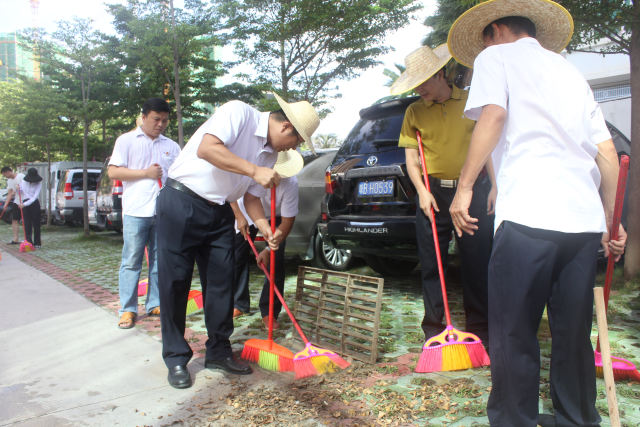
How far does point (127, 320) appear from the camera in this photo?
438 centimetres

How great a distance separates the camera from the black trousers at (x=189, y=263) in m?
3.11

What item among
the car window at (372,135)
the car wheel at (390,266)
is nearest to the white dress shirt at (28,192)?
the car wheel at (390,266)

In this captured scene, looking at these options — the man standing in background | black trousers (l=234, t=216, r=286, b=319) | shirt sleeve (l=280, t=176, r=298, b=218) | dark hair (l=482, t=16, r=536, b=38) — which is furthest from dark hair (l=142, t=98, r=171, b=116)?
dark hair (l=482, t=16, r=536, b=38)

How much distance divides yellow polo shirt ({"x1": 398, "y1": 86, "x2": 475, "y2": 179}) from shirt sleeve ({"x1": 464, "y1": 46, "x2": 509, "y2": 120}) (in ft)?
3.69

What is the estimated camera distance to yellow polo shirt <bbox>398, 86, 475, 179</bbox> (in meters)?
3.15

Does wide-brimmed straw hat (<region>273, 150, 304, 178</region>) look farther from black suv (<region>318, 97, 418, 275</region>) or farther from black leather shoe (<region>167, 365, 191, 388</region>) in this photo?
black leather shoe (<region>167, 365, 191, 388</region>)

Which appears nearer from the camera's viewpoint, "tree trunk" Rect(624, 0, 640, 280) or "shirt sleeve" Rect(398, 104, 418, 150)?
"shirt sleeve" Rect(398, 104, 418, 150)

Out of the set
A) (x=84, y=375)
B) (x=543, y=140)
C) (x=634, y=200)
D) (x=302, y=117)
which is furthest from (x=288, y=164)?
(x=634, y=200)

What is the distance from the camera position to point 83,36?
13.5m

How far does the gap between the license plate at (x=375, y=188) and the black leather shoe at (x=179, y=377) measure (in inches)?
86.6

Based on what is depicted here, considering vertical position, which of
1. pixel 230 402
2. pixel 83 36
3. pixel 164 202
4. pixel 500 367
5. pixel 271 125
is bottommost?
pixel 230 402

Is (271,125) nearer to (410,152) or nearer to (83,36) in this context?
(410,152)

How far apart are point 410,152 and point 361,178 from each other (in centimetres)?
128

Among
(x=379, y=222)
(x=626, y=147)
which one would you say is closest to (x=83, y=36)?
(x=379, y=222)
